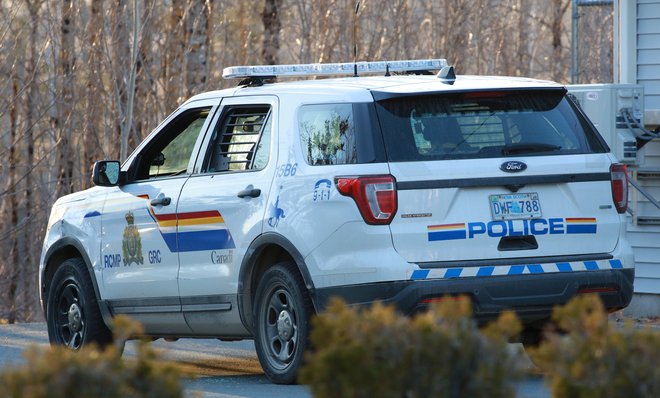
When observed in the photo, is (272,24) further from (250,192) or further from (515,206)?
(515,206)

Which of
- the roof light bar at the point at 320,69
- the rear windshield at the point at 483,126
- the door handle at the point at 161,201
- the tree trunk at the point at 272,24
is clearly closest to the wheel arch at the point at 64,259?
the door handle at the point at 161,201

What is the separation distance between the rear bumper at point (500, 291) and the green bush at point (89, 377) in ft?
11.3

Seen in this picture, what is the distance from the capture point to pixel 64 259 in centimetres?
1023

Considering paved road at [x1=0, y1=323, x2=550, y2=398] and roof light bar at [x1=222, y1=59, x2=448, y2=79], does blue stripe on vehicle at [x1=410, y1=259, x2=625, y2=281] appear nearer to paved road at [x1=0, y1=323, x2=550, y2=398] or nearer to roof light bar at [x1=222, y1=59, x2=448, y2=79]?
paved road at [x1=0, y1=323, x2=550, y2=398]

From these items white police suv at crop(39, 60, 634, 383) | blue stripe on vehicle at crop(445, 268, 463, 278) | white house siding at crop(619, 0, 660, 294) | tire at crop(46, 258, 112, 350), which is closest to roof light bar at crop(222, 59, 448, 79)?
white police suv at crop(39, 60, 634, 383)

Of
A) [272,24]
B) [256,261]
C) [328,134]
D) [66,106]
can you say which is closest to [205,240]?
[256,261]

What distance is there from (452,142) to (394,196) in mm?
499

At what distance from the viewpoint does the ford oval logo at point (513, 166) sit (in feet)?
25.1

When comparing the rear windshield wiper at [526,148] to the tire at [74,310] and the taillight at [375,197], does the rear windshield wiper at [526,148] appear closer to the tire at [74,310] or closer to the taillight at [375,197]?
the taillight at [375,197]

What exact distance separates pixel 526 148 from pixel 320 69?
162 cm

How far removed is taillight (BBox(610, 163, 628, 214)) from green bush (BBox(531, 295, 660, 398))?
3673 mm

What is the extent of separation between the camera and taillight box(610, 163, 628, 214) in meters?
7.94

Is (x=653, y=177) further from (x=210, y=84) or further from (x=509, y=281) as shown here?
(x=210, y=84)

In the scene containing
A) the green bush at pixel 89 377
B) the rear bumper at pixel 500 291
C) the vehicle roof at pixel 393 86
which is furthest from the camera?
the vehicle roof at pixel 393 86
